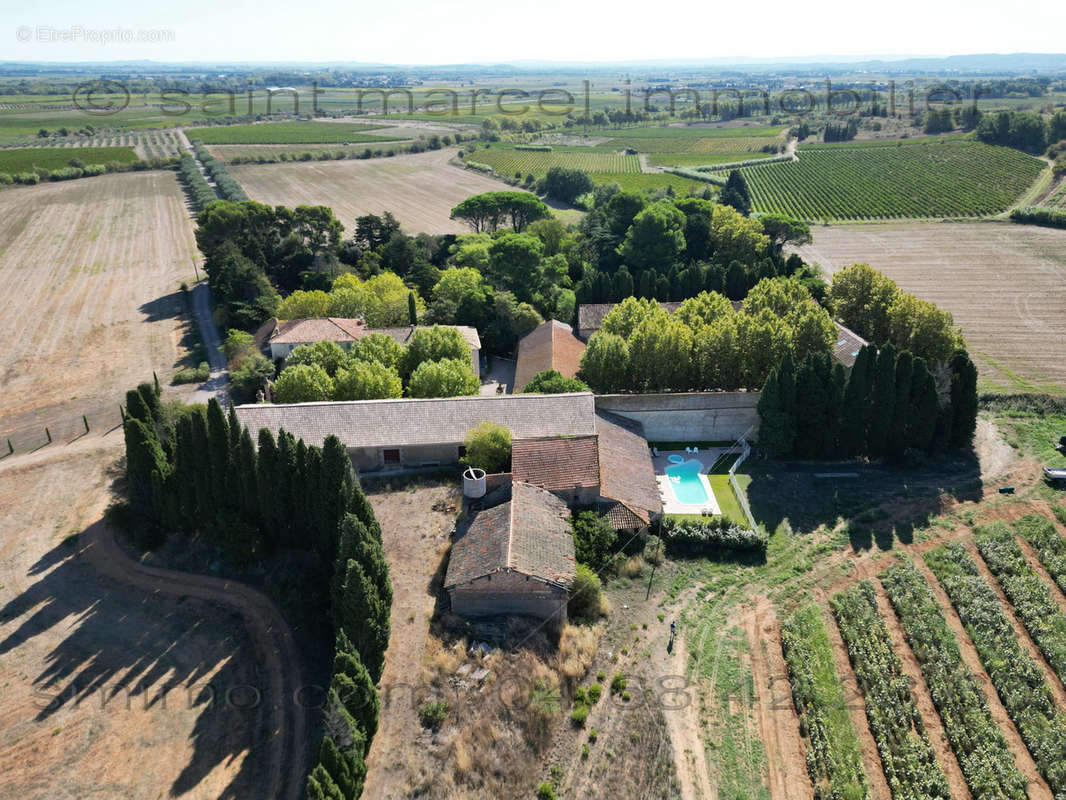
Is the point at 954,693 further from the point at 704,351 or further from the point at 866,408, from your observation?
the point at 704,351

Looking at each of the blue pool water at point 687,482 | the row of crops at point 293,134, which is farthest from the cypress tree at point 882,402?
the row of crops at point 293,134

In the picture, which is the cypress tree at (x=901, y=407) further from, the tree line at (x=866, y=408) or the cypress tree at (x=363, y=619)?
the cypress tree at (x=363, y=619)

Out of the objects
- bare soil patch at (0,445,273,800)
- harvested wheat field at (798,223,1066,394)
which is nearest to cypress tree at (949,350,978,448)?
harvested wheat field at (798,223,1066,394)

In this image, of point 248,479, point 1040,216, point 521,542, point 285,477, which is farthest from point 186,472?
point 1040,216

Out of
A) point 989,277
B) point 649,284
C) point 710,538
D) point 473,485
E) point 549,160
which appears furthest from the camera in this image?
point 549,160

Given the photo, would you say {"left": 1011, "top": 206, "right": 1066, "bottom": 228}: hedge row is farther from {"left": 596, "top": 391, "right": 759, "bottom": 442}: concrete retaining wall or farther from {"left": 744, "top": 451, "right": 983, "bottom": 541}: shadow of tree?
{"left": 596, "top": 391, "right": 759, "bottom": 442}: concrete retaining wall

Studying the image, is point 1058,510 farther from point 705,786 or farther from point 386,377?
point 386,377
